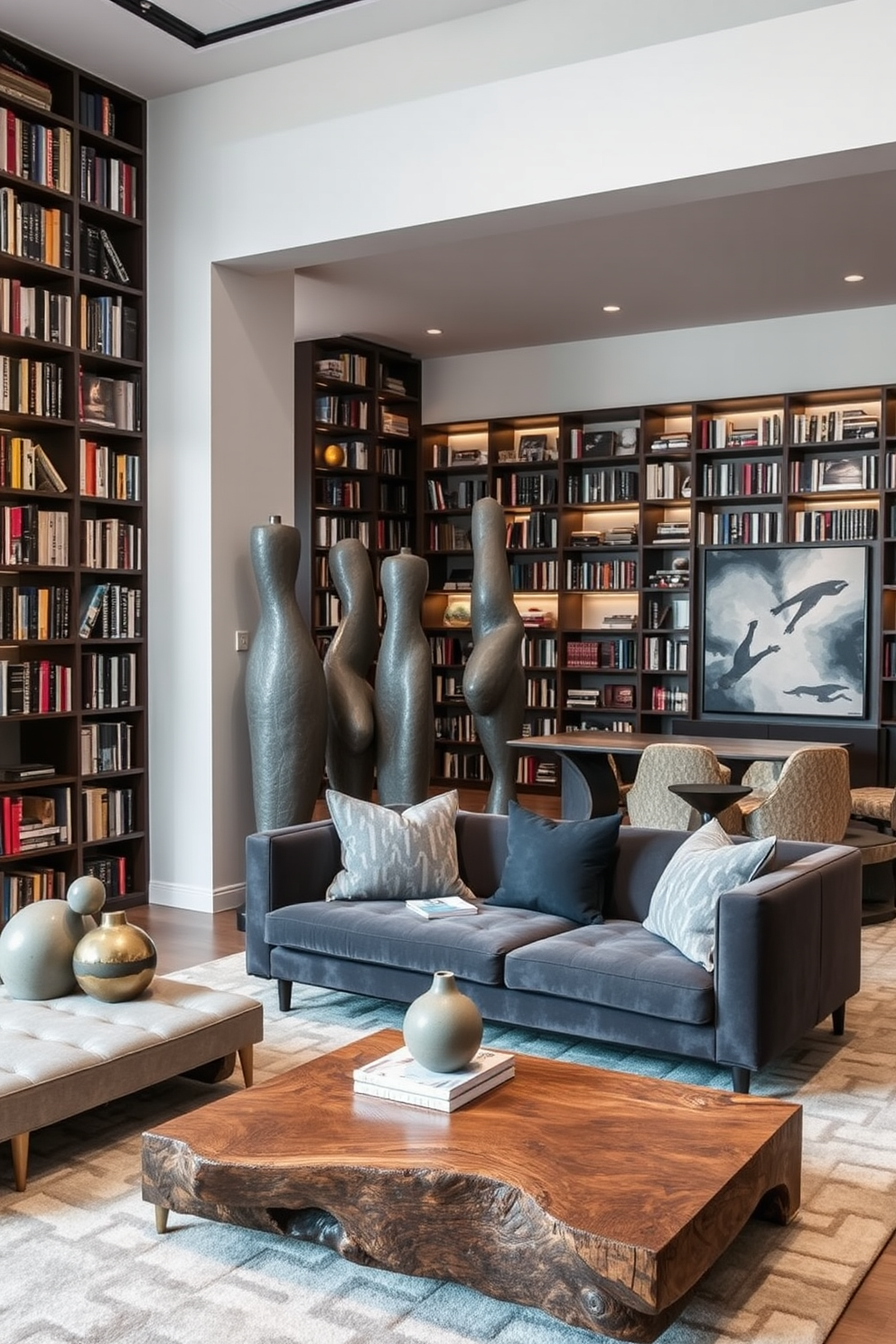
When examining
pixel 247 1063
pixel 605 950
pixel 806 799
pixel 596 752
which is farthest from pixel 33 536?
pixel 806 799

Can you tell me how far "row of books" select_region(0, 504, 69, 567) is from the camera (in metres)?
5.31

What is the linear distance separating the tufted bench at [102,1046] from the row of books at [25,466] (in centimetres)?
258

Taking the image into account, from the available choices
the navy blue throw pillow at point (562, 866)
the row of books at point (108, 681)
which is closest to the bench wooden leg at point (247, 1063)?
the navy blue throw pillow at point (562, 866)

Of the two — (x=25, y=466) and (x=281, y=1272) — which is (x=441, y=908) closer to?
(x=281, y=1272)

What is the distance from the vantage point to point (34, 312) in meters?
5.44

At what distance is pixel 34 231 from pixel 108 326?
0.54 meters

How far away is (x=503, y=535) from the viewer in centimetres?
634

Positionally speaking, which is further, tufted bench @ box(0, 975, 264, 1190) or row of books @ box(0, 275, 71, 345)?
row of books @ box(0, 275, 71, 345)

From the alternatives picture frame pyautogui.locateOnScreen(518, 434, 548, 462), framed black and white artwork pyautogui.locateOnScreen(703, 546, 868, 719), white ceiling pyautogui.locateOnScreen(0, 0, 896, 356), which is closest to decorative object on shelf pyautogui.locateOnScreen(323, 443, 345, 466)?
white ceiling pyautogui.locateOnScreen(0, 0, 896, 356)

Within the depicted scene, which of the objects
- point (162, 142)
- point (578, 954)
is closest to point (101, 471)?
point (162, 142)

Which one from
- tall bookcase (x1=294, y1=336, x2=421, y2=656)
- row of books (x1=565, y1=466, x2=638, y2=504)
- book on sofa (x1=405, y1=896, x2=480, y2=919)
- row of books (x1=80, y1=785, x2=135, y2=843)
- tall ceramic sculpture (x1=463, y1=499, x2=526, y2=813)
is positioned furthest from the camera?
row of books (x1=565, y1=466, x2=638, y2=504)

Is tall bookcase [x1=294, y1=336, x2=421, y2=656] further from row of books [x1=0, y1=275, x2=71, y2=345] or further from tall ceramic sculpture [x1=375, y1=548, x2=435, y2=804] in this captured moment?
row of books [x1=0, y1=275, x2=71, y2=345]

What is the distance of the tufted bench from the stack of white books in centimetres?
61

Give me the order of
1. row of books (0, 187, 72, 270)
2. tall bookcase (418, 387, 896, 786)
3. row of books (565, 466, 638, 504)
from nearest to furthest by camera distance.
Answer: row of books (0, 187, 72, 270)
tall bookcase (418, 387, 896, 786)
row of books (565, 466, 638, 504)
